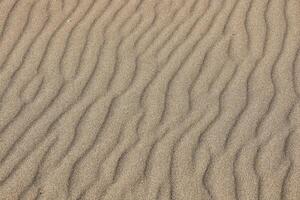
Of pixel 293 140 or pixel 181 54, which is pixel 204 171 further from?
pixel 181 54

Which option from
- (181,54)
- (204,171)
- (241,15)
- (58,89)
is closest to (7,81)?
(58,89)

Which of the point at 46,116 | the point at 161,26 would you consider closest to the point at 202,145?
the point at 46,116

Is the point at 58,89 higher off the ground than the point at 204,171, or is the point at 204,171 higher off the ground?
the point at 58,89

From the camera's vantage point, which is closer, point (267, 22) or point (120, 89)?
point (120, 89)

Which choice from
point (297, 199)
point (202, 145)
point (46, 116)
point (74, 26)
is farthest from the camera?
point (74, 26)

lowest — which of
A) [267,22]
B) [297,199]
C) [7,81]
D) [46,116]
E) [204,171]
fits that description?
[297,199]

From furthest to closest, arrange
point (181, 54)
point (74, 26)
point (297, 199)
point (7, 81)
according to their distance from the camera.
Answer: point (74, 26), point (181, 54), point (7, 81), point (297, 199)
